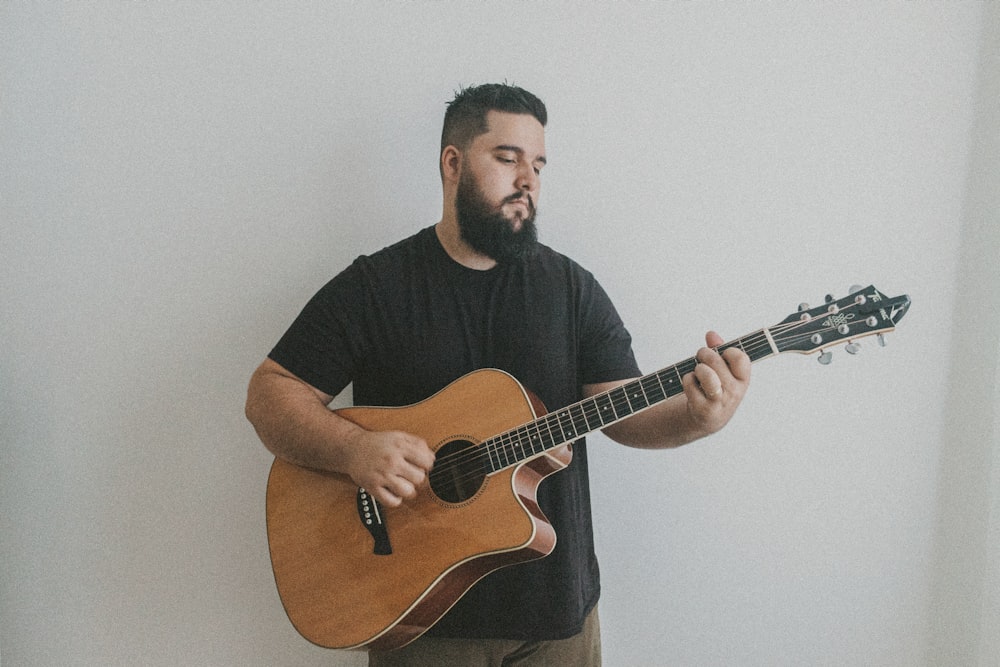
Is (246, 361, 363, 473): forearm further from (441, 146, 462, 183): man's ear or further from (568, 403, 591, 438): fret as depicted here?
(441, 146, 462, 183): man's ear

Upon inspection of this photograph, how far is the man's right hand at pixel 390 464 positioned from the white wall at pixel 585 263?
55 cm

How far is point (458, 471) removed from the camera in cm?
128

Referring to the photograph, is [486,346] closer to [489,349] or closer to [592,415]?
[489,349]

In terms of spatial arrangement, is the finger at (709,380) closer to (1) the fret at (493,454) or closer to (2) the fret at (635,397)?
(2) the fret at (635,397)

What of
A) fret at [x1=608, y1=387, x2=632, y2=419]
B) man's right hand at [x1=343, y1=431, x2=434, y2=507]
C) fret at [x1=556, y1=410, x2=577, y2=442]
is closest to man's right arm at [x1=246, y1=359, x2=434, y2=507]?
man's right hand at [x1=343, y1=431, x2=434, y2=507]

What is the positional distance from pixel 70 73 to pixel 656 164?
1.48 metres

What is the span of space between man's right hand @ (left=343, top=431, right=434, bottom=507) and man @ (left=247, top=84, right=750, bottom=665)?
64 mm

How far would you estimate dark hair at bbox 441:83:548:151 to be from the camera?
4.52 ft

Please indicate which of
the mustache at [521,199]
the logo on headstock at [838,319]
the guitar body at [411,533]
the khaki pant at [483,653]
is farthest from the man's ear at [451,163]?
the khaki pant at [483,653]

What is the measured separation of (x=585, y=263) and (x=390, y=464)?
70 cm

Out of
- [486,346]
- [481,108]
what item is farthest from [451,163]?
[486,346]

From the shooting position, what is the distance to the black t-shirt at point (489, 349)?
1.37 meters

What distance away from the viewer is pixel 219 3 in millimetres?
1652

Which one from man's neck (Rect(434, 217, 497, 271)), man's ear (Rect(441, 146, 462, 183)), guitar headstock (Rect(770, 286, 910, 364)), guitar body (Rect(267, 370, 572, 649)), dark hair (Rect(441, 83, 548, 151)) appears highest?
dark hair (Rect(441, 83, 548, 151))
